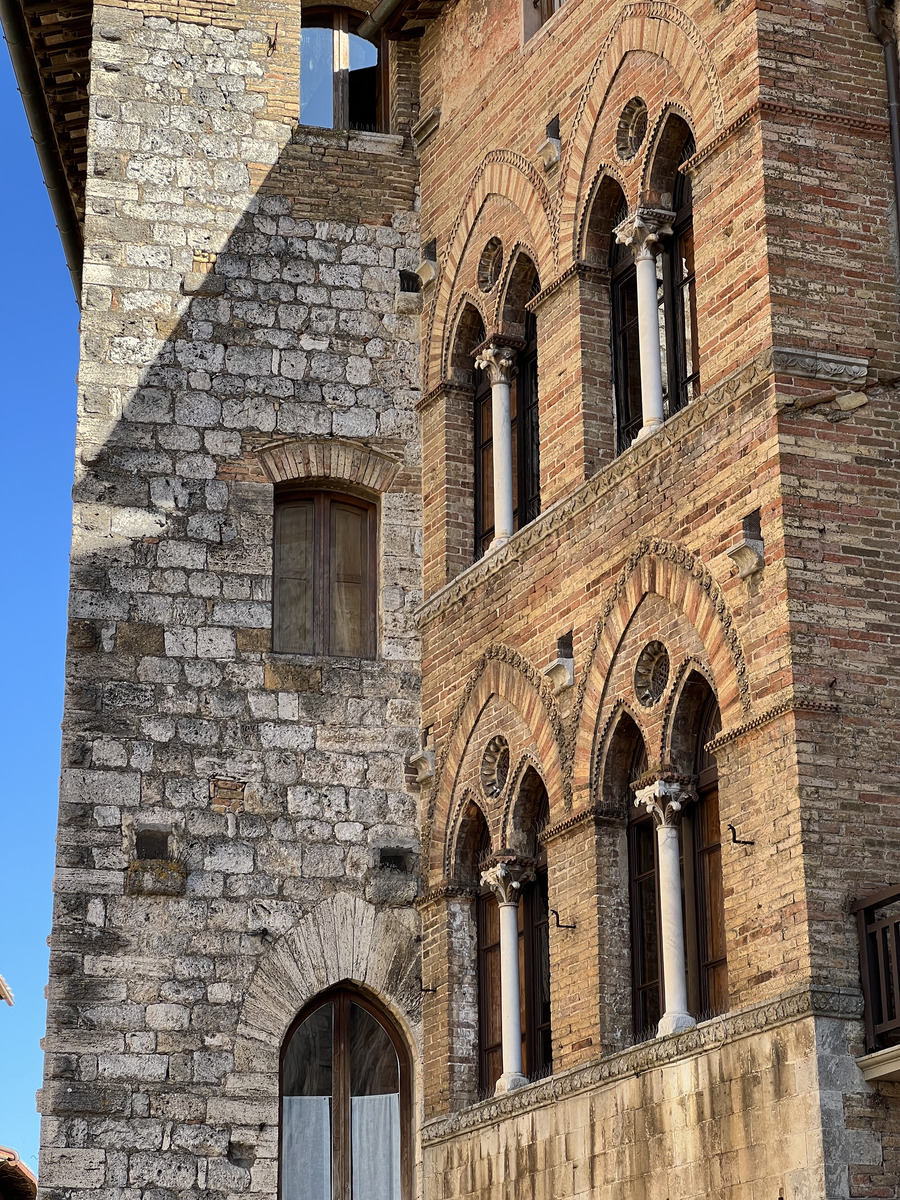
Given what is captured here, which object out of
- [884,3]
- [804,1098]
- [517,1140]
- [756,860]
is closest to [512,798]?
[517,1140]

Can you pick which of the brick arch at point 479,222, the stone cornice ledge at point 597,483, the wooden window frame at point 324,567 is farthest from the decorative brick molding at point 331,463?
the brick arch at point 479,222

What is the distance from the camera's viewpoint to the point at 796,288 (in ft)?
40.6

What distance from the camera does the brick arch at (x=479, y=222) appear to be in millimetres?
15688

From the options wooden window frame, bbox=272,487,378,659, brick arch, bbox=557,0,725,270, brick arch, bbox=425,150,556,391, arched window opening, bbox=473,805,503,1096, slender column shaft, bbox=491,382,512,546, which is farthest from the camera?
wooden window frame, bbox=272,487,378,659

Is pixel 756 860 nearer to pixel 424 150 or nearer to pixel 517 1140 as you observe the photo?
pixel 517 1140

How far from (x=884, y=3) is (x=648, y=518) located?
3499mm

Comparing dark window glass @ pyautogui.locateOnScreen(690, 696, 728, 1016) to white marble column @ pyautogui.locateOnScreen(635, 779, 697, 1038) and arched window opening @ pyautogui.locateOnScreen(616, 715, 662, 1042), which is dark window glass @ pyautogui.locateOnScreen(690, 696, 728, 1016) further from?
arched window opening @ pyautogui.locateOnScreen(616, 715, 662, 1042)

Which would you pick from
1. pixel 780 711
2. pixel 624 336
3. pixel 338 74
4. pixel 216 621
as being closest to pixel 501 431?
pixel 624 336

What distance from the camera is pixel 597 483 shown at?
1422 cm

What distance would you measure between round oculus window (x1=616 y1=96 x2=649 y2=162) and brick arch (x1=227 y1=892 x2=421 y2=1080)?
19.8 feet

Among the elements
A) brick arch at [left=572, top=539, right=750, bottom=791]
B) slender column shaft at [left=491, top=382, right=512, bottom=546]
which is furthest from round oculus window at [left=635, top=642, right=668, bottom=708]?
slender column shaft at [left=491, top=382, right=512, bottom=546]

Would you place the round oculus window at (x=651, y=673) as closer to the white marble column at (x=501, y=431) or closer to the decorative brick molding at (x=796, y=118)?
the white marble column at (x=501, y=431)

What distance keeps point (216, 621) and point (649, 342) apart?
4.69m

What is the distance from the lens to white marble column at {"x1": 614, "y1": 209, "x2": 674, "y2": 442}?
45.2 ft
